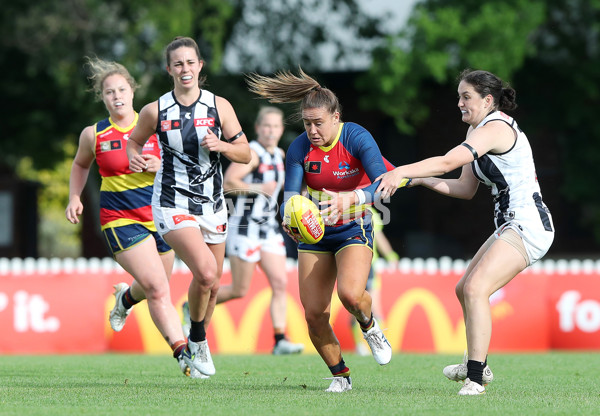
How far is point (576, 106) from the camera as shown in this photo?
76.7 feet

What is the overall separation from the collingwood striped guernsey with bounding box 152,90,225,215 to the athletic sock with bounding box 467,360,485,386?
2.30 m

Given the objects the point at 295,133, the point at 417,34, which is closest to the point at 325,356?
the point at 417,34

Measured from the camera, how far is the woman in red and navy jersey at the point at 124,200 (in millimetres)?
7598

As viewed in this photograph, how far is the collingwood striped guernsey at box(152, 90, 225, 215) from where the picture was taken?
696 centimetres

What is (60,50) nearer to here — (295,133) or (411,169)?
(295,133)

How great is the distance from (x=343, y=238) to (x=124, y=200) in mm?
2266

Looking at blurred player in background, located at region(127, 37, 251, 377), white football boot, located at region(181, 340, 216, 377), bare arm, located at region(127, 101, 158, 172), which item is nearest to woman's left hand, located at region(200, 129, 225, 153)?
blurred player in background, located at region(127, 37, 251, 377)

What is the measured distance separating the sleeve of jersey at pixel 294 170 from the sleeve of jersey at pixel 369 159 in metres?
0.36

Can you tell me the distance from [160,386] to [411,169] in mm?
2564

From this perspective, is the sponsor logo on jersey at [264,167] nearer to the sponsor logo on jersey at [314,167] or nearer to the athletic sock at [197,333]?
the athletic sock at [197,333]

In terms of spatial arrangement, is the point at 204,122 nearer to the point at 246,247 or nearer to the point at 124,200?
the point at 124,200

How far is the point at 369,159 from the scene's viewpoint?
20.7ft

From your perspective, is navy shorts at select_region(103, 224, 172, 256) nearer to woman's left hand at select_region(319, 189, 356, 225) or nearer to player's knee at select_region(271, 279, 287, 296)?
woman's left hand at select_region(319, 189, 356, 225)

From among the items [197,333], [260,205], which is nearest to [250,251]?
[260,205]
